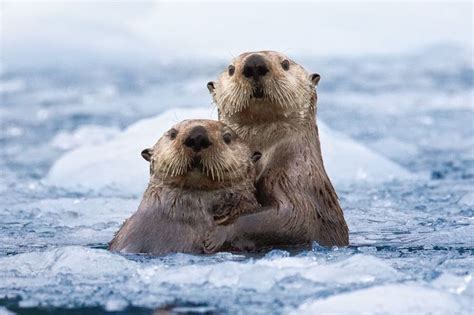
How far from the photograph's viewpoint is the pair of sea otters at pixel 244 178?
228 inches

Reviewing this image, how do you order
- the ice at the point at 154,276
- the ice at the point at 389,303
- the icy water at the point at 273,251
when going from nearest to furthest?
1. the ice at the point at 389,303
2. the icy water at the point at 273,251
3. the ice at the point at 154,276

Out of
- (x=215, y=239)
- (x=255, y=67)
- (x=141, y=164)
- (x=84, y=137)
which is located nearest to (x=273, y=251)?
(x=215, y=239)

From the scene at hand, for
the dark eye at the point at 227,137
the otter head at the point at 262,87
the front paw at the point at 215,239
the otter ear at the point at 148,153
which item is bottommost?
the front paw at the point at 215,239

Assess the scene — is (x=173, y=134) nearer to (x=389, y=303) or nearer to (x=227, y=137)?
(x=227, y=137)

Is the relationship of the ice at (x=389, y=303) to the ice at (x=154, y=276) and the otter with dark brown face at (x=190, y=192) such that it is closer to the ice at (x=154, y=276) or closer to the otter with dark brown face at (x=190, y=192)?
the ice at (x=154, y=276)

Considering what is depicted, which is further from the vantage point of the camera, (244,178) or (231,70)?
(231,70)

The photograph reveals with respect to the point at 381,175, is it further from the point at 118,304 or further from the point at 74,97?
the point at 74,97

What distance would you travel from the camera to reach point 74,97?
620 inches

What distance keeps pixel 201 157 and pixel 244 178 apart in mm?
396

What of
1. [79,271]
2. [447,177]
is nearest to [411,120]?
[447,177]

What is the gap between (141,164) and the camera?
9.72 metres

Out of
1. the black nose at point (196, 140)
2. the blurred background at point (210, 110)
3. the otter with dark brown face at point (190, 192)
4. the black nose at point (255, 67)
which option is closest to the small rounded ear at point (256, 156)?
the otter with dark brown face at point (190, 192)

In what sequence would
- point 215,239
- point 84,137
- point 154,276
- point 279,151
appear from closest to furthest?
point 154,276
point 215,239
point 279,151
point 84,137

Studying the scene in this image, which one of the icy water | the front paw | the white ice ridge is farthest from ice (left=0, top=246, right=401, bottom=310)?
the white ice ridge
